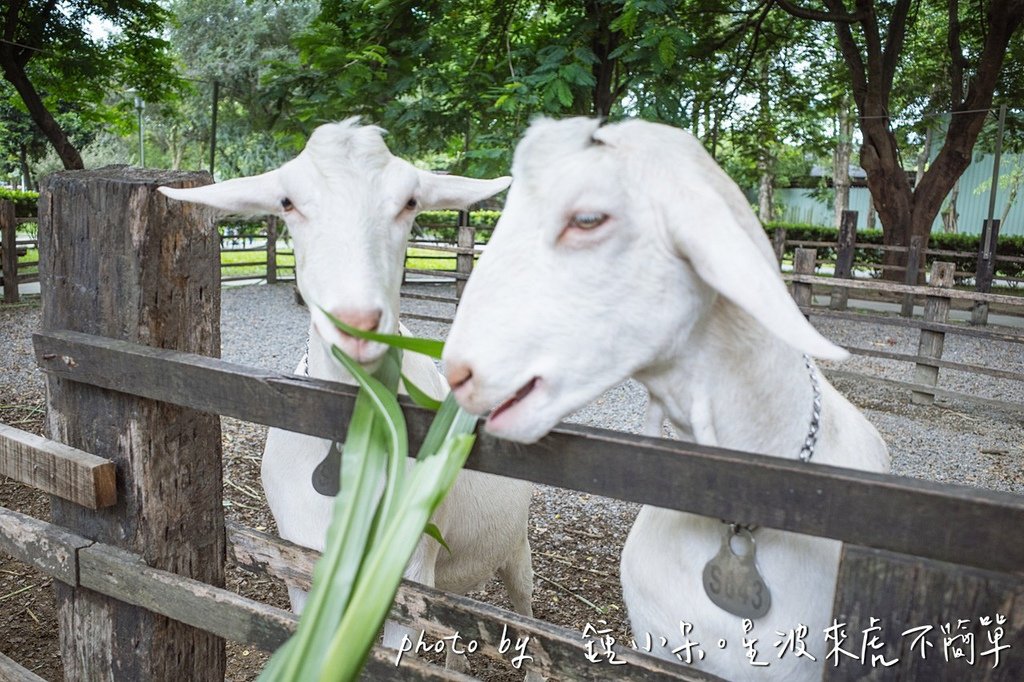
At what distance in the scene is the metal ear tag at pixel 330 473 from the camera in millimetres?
2182

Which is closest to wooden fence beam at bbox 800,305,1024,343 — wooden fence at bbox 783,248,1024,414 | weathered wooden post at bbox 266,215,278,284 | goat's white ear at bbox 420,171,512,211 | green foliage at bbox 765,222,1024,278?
wooden fence at bbox 783,248,1024,414

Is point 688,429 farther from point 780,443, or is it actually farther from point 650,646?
point 650,646

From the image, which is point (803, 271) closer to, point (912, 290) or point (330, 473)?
point (912, 290)

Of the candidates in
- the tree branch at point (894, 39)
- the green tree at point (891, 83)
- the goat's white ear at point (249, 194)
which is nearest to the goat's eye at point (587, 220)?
the goat's white ear at point (249, 194)

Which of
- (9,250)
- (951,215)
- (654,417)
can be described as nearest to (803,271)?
(654,417)

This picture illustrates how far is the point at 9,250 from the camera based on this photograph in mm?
12359

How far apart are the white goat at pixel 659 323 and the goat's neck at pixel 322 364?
3.21 ft

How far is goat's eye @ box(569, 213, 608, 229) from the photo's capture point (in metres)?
1.39

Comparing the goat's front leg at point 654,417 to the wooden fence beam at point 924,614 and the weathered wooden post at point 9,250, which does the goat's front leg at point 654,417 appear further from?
the weathered wooden post at point 9,250

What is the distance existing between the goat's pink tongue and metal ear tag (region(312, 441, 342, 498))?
927 millimetres

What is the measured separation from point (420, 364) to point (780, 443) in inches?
55.1

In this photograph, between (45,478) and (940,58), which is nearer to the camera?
(45,478)

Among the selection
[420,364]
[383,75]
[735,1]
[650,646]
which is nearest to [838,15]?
[735,1]

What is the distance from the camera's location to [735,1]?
10.1 metres
